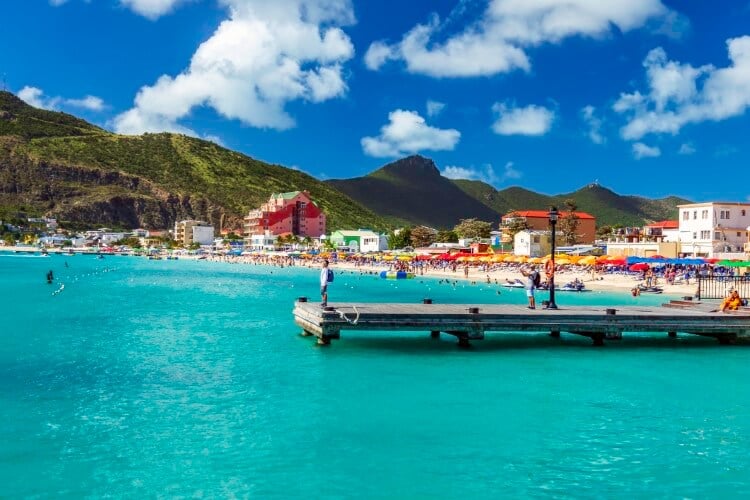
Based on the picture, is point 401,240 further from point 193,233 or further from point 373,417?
point 373,417

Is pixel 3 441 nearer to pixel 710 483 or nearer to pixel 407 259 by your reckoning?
pixel 710 483

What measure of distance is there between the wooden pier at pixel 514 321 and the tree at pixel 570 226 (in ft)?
317

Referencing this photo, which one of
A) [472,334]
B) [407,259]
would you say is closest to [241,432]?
[472,334]

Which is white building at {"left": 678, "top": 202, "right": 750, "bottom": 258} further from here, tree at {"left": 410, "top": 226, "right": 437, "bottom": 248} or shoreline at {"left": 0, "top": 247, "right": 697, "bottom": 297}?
tree at {"left": 410, "top": 226, "right": 437, "bottom": 248}

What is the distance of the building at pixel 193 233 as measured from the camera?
190m

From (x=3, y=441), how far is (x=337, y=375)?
892 cm

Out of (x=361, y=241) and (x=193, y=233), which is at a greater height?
(x=193, y=233)

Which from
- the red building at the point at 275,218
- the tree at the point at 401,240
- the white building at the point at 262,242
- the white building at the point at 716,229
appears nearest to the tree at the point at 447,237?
the tree at the point at 401,240

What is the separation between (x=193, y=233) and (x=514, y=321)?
17570cm

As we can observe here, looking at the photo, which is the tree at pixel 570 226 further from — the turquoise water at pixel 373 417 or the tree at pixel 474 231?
the turquoise water at pixel 373 417

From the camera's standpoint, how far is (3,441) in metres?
13.4

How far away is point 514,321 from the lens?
2391 cm

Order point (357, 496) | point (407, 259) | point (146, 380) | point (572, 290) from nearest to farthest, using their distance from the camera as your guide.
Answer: point (357, 496)
point (146, 380)
point (572, 290)
point (407, 259)

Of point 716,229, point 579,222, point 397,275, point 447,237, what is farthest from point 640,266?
point 447,237
